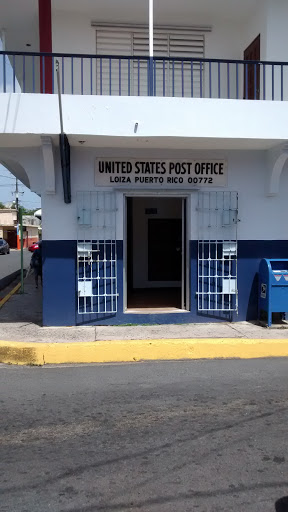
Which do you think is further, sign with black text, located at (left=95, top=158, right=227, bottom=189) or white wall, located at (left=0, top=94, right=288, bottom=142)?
sign with black text, located at (left=95, top=158, right=227, bottom=189)

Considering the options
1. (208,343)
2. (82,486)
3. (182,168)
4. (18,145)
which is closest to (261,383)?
(208,343)

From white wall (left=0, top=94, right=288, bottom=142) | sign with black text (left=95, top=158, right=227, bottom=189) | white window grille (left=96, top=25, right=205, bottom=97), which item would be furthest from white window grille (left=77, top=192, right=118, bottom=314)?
white window grille (left=96, top=25, right=205, bottom=97)

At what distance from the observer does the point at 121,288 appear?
8.61 metres

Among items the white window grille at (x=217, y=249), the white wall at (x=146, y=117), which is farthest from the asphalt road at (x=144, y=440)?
the white wall at (x=146, y=117)

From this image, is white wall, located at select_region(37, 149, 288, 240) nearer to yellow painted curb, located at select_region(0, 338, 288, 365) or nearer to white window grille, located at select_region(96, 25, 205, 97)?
white window grille, located at select_region(96, 25, 205, 97)

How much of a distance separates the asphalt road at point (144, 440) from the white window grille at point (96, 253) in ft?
7.43

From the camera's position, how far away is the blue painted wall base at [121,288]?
8453 millimetres

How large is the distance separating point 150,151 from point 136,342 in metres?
3.39

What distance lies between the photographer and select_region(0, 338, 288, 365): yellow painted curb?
22.5 feet

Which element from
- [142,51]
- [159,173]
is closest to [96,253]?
[159,173]

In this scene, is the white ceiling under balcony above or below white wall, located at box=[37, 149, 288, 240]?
above

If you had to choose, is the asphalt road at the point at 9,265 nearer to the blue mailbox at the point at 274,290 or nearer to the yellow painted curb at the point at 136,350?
the yellow painted curb at the point at 136,350

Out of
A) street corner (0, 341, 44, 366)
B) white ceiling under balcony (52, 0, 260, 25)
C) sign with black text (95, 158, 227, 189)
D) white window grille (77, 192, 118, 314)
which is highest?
white ceiling under balcony (52, 0, 260, 25)

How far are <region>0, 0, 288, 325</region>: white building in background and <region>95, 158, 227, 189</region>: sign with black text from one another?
0.7 inches
